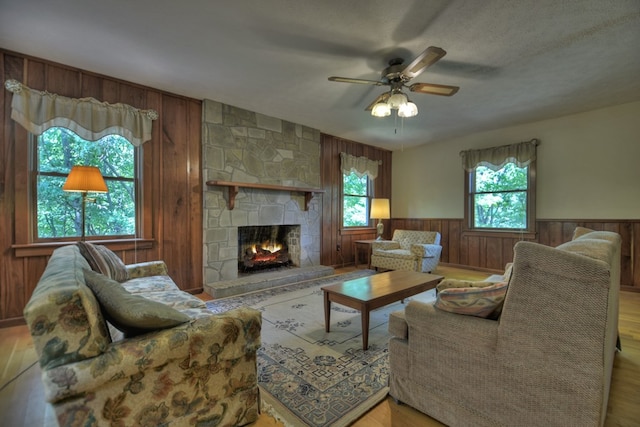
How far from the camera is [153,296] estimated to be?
2.22m

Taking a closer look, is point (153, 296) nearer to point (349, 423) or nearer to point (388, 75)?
point (349, 423)

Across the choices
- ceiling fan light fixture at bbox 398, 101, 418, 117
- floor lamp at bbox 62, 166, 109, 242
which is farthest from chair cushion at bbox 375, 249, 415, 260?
floor lamp at bbox 62, 166, 109, 242

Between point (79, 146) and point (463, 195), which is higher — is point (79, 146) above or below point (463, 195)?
above

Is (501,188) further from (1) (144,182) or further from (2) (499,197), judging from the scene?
(1) (144,182)

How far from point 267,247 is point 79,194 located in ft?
9.00

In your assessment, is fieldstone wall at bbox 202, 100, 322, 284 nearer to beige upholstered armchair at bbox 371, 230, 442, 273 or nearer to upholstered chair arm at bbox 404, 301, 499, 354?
beige upholstered armchair at bbox 371, 230, 442, 273

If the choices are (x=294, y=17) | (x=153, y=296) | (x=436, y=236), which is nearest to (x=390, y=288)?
(x=153, y=296)

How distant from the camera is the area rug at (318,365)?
164 centimetres

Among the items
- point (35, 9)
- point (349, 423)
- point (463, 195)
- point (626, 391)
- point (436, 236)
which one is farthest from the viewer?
point (463, 195)

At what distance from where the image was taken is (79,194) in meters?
3.13

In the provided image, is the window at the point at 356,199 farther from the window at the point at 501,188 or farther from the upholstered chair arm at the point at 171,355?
the upholstered chair arm at the point at 171,355

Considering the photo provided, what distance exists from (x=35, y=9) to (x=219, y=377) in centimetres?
292

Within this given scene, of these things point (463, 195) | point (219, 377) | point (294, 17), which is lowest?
point (219, 377)

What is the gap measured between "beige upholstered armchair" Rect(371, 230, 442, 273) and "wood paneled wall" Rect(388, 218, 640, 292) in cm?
87
